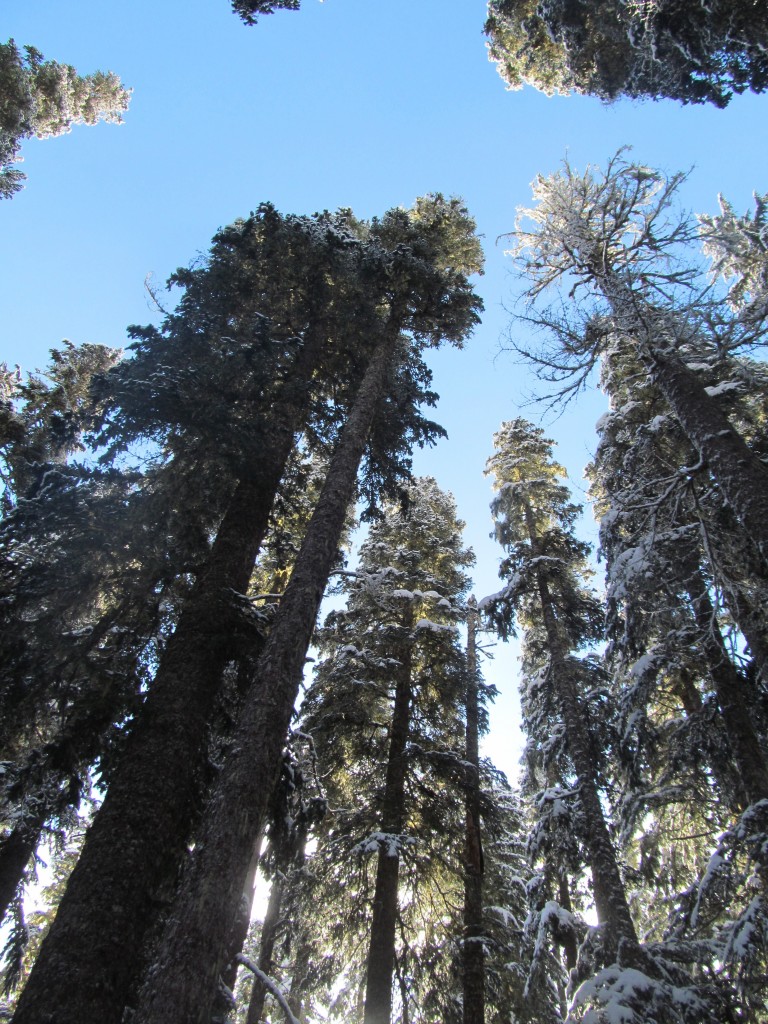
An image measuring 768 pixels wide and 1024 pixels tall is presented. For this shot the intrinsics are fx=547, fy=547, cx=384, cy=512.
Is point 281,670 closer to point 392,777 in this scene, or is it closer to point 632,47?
point 392,777

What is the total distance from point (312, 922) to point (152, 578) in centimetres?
973

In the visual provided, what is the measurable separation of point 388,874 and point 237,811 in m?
7.15

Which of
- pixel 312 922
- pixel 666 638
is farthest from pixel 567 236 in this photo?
pixel 312 922

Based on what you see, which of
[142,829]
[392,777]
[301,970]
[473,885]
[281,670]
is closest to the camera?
[142,829]

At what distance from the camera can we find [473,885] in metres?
11.1

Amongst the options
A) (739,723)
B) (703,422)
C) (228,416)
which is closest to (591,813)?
(739,723)

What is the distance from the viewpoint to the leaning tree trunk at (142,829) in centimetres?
457

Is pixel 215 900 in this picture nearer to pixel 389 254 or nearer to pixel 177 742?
pixel 177 742

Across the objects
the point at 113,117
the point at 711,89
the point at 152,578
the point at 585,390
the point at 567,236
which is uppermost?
the point at 113,117

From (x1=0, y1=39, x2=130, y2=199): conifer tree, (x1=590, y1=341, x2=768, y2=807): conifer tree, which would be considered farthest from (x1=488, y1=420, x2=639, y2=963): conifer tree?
(x1=0, y1=39, x2=130, y2=199): conifer tree

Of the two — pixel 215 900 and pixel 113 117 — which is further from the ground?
pixel 113 117

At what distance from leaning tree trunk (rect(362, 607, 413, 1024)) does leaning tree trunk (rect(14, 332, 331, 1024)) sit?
5634 millimetres

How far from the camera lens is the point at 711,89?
10148mm

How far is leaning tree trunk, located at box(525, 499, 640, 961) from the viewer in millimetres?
8625
